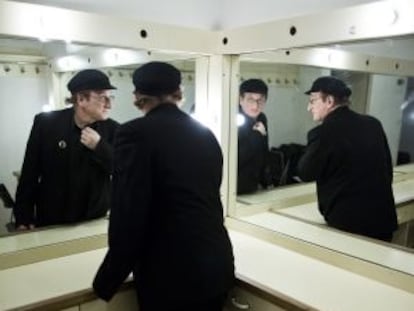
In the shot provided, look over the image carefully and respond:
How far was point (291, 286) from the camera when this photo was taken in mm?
1248

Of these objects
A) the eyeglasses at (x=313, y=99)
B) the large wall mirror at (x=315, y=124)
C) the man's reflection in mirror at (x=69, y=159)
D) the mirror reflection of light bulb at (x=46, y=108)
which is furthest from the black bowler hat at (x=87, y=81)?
the eyeglasses at (x=313, y=99)

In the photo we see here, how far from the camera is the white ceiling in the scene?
157cm

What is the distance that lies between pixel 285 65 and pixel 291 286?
0.91 meters

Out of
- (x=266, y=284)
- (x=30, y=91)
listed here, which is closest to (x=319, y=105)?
(x=266, y=284)

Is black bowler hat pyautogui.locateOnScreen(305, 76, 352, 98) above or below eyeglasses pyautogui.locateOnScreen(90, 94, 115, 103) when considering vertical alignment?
above

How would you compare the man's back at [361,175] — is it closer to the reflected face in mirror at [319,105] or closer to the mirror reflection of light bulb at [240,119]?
the reflected face in mirror at [319,105]

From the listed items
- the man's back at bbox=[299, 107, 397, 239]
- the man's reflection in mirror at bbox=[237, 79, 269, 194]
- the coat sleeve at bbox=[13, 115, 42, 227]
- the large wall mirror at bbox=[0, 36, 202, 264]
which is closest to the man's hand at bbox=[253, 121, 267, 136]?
the man's reflection in mirror at bbox=[237, 79, 269, 194]

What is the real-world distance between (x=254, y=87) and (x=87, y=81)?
2.48 feet

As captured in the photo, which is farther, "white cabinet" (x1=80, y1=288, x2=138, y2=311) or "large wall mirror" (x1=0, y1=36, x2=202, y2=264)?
"large wall mirror" (x1=0, y1=36, x2=202, y2=264)

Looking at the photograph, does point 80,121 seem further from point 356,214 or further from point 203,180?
point 356,214

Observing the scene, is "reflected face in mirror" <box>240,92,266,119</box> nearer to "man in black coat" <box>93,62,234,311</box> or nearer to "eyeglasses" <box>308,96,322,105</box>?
"eyeglasses" <box>308,96,322,105</box>

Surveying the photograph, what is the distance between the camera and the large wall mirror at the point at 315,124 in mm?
1455

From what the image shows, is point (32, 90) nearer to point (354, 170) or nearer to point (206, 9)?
point (206, 9)

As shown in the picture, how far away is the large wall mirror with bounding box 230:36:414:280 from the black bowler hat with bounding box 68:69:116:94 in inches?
22.8
